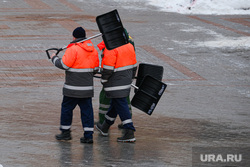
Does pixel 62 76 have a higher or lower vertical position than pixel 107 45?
lower

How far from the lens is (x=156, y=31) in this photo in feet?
53.5

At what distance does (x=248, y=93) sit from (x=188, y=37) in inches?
234

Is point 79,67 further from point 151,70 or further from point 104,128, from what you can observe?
point 151,70

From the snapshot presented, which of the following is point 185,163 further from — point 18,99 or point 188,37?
point 188,37

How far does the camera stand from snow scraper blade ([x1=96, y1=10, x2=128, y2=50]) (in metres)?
6.24

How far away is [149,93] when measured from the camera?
668cm

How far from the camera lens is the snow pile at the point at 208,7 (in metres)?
20.5

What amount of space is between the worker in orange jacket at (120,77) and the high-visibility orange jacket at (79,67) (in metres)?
0.19

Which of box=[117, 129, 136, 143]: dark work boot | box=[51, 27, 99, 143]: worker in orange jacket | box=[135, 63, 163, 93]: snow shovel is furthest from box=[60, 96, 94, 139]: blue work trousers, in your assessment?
box=[135, 63, 163, 93]: snow shovel

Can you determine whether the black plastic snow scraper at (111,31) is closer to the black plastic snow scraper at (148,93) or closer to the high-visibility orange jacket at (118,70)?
the high-visibility orange jacket at (118,70)

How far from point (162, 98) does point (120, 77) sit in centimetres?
300

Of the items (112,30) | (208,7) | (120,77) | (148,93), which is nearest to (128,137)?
(148,93)


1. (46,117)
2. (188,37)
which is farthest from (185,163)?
(188,37)

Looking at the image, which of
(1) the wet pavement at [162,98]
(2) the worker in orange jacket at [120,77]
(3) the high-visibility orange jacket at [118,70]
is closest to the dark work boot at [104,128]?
(1) the wet pavement at [162,98]
